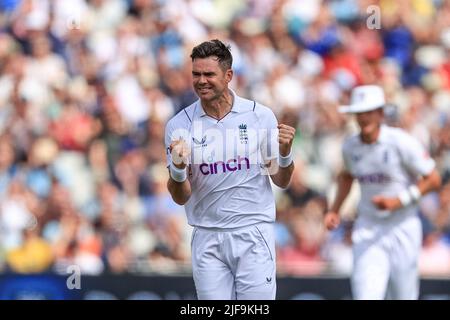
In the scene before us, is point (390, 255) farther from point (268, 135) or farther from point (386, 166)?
point (268, 135)

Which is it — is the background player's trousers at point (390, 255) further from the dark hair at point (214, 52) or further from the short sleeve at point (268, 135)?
the dark hair at point (214, 52)

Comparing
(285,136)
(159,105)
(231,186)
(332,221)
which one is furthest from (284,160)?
(159,105)

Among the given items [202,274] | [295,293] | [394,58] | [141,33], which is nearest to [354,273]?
[295,293]

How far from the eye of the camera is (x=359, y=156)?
9.47 metres

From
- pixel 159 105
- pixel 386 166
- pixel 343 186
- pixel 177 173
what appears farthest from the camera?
pixel 159 105

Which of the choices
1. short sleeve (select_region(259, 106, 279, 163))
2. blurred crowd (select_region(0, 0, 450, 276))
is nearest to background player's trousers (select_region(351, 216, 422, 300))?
blurred crowd (select_region(0, 0, 450, 276))

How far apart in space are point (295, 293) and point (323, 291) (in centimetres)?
27

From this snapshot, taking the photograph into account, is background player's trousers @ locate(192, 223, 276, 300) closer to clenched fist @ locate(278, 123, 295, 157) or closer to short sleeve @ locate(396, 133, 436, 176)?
clenched fist @ locate(278, 123, 295, 157)

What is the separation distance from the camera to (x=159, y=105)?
41.8 ft

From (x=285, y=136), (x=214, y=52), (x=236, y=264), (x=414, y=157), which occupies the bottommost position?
(x=236, y=264)

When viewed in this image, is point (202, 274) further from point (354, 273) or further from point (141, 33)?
point (141, 33)

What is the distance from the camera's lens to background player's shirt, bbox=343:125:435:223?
934 centimetres

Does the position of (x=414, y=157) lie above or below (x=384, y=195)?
above

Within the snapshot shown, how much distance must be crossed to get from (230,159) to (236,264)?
0.63 m
